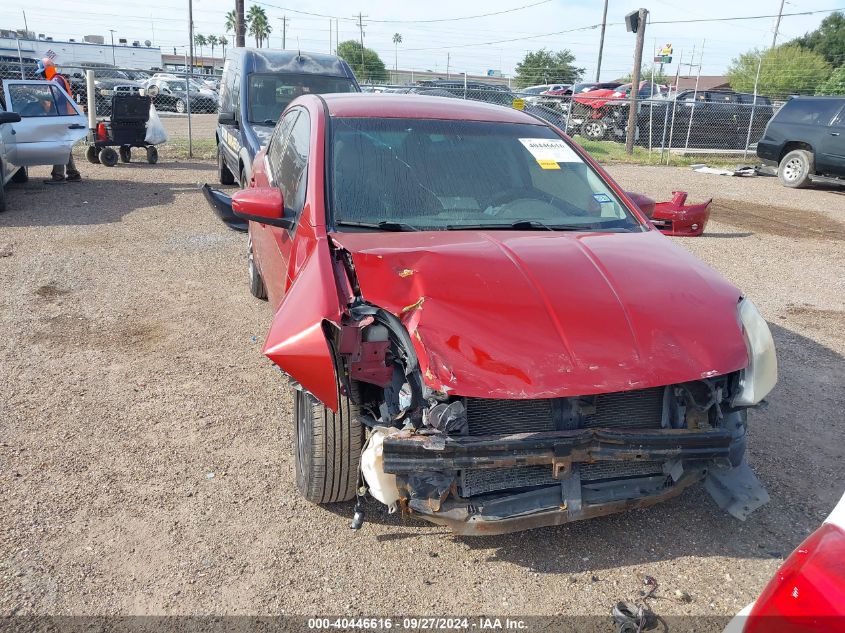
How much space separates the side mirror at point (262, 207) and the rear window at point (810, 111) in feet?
41.2

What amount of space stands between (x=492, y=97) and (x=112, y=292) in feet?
58.1

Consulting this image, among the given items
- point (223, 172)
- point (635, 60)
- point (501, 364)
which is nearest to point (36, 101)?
point (223, 172)

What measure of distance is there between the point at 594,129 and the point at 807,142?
8.22 metres

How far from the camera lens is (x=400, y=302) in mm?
2691

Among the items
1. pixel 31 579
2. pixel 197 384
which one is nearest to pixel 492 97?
pixel 197 384

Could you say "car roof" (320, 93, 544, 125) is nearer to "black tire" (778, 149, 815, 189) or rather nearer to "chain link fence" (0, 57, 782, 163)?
"black tire" (778, 149, 815, 189)

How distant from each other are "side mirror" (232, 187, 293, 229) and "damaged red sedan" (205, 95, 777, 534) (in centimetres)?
17

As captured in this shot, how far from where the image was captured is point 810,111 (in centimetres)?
1306

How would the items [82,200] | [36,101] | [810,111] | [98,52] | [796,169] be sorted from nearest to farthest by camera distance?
[82,200], [36,101], [810,111], [796,169], [98,52]

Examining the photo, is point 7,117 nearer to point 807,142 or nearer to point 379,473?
point 379,473

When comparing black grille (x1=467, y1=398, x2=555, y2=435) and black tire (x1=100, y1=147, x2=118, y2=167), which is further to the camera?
black tire (x1=100, y1=147, x2=118, y2=167)

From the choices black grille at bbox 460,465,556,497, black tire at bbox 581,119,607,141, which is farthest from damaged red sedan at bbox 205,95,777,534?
black tire at bbox 581,119,607,141

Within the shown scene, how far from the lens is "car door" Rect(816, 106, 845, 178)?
40.7 feet

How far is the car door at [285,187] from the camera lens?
3.61m
